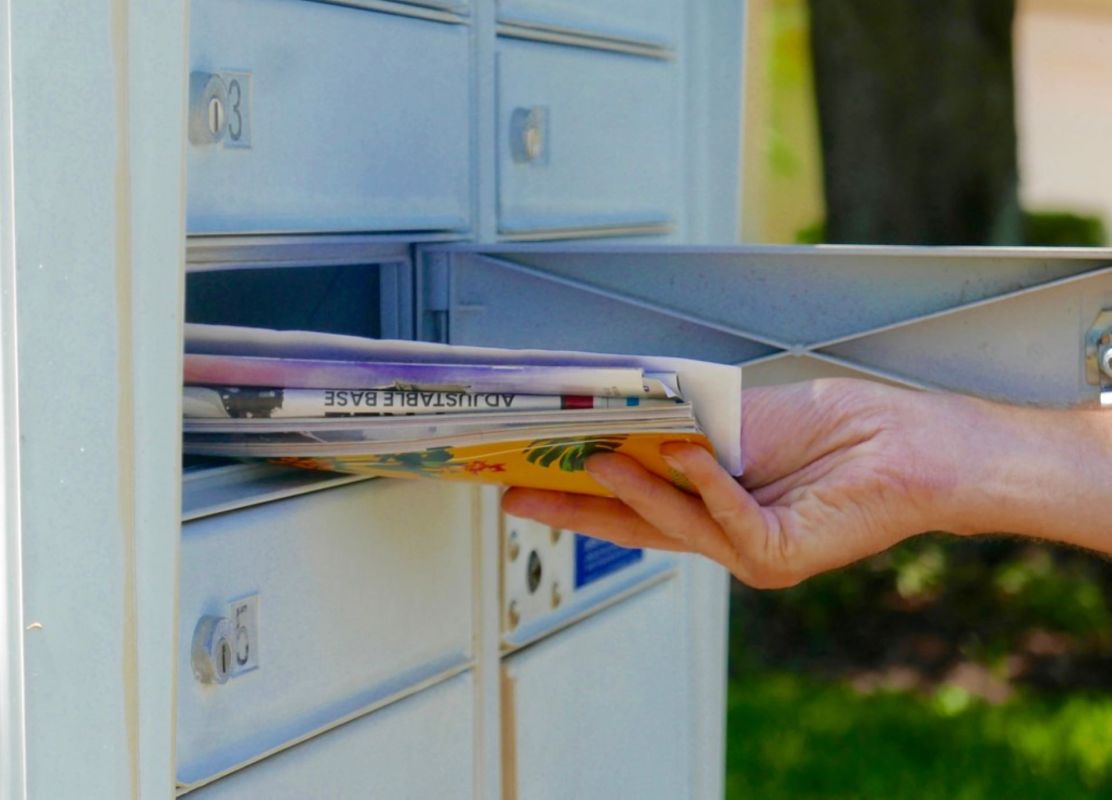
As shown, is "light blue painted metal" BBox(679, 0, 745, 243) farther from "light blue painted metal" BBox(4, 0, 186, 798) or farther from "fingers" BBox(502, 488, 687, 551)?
"light blue painted metal" BBox(4, 0, 186, 798)

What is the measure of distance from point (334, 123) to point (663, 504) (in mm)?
429

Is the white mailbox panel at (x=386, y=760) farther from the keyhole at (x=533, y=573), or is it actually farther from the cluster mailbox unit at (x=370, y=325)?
the keyhole at (x=533, y=573)

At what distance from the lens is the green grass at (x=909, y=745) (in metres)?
4.00

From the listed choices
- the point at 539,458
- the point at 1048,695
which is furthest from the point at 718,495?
the point at 1048,695

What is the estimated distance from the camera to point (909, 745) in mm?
4273

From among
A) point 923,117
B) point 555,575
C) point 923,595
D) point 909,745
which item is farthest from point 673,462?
point 923,595

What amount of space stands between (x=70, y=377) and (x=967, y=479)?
0.76 meters

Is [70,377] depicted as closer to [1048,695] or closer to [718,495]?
[718,495]

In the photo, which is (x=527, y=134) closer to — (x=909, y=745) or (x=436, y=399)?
(x=436, y=399)

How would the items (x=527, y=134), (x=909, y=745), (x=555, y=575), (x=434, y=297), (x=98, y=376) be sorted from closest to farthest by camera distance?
1. (x=98, y=376)
2. (x=434, y=297)
3. (x=527, y=134)
4. (x=555, y=575)
5. (x=909, y=745)

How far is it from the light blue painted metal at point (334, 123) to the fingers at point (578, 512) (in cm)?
27

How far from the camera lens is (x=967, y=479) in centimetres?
141

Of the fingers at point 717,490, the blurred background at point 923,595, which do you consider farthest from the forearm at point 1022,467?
the blurred background at point 923,595

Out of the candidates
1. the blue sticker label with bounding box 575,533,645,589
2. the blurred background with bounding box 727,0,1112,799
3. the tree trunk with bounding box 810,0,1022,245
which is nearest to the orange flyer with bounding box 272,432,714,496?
the blue sticker label with bounding box 575,533,645,589
